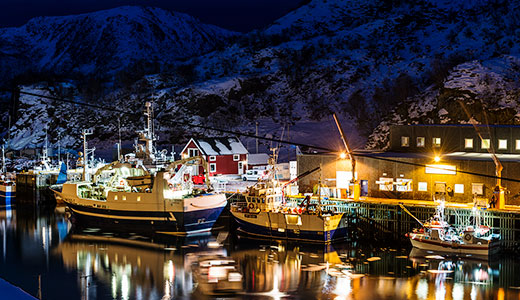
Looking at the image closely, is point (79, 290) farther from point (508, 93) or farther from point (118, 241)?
point (508, 93)

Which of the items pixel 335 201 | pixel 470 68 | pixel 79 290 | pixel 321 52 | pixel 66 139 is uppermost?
pixel 321 52

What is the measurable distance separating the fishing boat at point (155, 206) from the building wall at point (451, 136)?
1299 cm

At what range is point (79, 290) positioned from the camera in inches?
1102

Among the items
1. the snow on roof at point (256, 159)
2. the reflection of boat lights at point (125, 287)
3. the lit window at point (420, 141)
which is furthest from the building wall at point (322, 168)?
the reflection of boat lights at point (125, 287)

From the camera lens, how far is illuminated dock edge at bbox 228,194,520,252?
109 ft

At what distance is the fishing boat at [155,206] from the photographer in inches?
1591

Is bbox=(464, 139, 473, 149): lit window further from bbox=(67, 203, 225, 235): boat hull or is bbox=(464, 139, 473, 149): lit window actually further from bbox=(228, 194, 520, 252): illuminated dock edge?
bbox=(67, 203, 225, 235): boat hull

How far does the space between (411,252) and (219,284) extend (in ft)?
37.0

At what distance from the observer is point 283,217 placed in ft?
123

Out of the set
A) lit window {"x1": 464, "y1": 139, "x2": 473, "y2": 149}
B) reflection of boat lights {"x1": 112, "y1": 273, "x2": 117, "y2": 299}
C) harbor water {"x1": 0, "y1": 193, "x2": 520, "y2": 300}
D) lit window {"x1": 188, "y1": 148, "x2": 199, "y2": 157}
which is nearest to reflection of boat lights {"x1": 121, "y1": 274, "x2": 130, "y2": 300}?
harbor water {"x1": 0, "y1": 193, "x2": 520, "y2": 300}

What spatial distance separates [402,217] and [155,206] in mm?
15528

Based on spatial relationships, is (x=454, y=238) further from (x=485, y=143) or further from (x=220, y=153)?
(x=220, y=153)

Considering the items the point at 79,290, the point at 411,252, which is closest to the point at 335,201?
the point at 411,252

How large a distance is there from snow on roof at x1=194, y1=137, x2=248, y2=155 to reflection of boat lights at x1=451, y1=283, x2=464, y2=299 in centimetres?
3231
